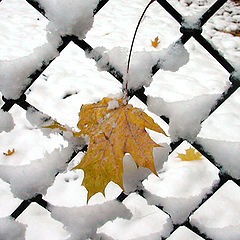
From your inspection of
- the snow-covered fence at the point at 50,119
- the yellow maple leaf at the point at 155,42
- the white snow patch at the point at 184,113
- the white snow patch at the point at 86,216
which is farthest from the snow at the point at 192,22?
the yellow maple leaf at the point at 155,42

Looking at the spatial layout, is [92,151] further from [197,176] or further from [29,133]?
[29,133]

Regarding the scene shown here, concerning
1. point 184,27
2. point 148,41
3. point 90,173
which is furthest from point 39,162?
point 148,41

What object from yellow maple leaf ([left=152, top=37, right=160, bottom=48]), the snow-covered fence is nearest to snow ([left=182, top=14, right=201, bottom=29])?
the snow-covered fence

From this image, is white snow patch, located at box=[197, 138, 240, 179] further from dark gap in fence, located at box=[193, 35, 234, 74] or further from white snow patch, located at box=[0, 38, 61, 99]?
white snow patch, located at box=[0, 38, 61, 99]

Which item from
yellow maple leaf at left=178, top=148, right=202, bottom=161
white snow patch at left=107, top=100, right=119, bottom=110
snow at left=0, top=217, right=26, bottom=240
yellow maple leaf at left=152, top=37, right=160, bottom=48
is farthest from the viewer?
yellow maple leaf at left=152, top=37, right=160, bottom=48

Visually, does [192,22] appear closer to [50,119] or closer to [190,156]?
[50,119]

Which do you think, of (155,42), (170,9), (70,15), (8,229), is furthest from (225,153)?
(155,42)
